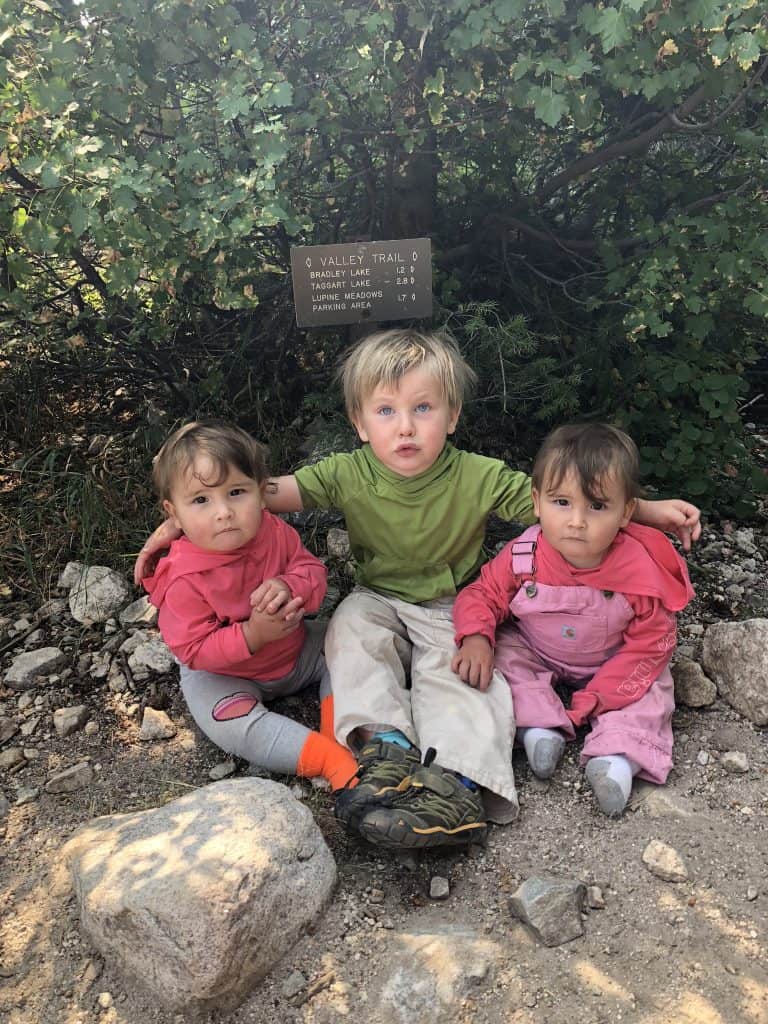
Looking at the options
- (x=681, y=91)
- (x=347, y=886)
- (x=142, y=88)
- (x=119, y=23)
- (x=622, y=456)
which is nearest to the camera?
(x=347, y=886)

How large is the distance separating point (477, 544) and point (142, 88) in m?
1.89

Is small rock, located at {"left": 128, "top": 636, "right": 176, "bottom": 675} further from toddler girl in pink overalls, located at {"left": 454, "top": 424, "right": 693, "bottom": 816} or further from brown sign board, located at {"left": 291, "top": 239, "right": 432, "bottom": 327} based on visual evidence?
brown sign board, located at {"left": 291, "top": 239, "right": 432, "bottom": 327}

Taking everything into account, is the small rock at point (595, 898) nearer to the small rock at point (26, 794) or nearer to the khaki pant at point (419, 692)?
the khaki pant at point (419, 692)

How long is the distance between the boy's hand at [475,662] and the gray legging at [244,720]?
452 millimetres

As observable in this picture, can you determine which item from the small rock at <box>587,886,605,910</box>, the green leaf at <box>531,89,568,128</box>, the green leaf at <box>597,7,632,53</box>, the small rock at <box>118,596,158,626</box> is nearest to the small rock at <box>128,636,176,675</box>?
the small rock at <box>118,596,158,626</box>

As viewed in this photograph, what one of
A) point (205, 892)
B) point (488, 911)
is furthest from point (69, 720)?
point (488, 911)

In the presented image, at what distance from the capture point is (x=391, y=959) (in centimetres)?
186

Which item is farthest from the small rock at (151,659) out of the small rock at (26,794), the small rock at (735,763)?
the small rock at (735,763)

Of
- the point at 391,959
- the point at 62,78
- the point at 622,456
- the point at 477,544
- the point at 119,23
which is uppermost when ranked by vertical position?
the point at 119,23

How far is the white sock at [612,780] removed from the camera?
2.24m

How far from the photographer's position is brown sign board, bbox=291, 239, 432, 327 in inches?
114

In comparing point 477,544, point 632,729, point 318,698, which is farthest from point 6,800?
point 632,729

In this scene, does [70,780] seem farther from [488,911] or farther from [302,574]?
[488,911]

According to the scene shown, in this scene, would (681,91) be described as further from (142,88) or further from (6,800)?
(6,800)
